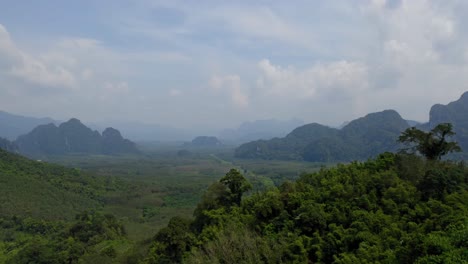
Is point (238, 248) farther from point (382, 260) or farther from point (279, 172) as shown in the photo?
point (279, 172)

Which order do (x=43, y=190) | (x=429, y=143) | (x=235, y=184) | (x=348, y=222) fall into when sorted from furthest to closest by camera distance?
(x=43, y=190)
(x=235, y=184)
(x=429, y=143)
(x=348, y=222)

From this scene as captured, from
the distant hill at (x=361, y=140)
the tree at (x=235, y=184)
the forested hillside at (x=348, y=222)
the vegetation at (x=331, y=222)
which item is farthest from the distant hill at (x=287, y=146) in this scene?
the forested hillside at (x=348, y=222)

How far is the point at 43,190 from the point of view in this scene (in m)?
53.6

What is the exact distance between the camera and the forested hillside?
1209 cm

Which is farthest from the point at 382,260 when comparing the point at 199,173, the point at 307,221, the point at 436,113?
the point at 436,113

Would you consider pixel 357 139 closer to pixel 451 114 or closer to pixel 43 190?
pixel 451 114

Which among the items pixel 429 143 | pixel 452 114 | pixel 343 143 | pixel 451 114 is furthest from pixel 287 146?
pixel 429 143

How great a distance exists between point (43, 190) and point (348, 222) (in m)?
50.6

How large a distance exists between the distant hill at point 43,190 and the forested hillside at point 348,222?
115ft

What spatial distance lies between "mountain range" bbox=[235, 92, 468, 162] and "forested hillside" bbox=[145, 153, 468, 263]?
86559 millimetres

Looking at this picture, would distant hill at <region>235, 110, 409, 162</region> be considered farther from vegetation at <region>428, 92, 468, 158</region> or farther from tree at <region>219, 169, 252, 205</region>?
tree at <region>219, 169, 252, 205</region>

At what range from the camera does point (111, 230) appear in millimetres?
36656

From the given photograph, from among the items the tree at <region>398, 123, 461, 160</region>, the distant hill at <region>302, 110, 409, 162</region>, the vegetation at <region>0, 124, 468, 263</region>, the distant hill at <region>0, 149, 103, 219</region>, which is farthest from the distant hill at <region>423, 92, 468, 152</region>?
the vegetation at <region>0, 124, 468, 263</region>

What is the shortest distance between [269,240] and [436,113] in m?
127
